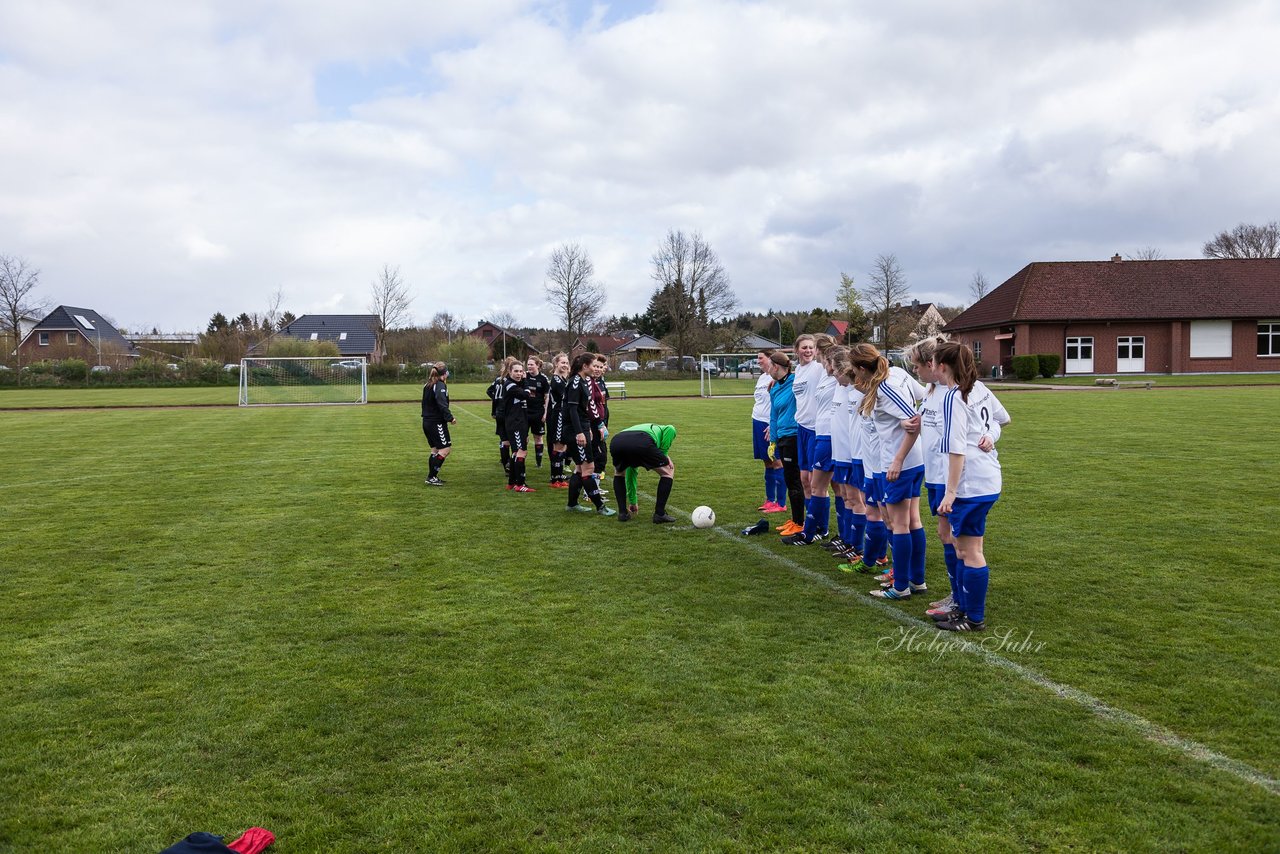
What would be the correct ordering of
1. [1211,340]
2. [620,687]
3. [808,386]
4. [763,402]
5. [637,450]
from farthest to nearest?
[1211,340] < [763,402] < [637,450] < [808,386] < [620,687]

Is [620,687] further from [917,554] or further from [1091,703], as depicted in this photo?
[917,554]

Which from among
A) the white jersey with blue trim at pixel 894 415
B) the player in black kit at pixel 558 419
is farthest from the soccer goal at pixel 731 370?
the white jersey with blue trim at pixel 894 415

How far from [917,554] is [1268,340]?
53458 millimetres

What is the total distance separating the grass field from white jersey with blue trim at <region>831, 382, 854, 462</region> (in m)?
1.00

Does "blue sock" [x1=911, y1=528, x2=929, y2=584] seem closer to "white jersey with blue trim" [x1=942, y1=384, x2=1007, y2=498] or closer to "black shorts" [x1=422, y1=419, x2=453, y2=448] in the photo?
"white jersey with blue trim" [x1=942, y1=384, x2=1007, y2=498]

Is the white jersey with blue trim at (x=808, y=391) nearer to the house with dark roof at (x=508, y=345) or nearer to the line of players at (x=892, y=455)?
the line of players at (x=892, y=455)

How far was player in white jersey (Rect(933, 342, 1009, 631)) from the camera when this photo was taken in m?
5.36

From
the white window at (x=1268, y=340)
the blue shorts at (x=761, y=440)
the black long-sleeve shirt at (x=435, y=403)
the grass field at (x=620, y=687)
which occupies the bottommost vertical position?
the grass field at (x=620, y=687)

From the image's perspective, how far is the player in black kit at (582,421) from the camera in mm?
9773

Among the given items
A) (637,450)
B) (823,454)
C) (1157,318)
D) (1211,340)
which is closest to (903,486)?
(823,454)

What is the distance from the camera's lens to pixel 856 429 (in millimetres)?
7027

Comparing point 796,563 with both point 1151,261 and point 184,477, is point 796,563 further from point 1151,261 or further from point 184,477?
point 1151,261

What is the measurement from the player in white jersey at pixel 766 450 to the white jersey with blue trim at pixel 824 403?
1213 mm

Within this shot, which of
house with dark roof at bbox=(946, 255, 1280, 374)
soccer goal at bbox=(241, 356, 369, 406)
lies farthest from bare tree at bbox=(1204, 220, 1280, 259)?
soccer goal at bbox=(241, 356, 369, 406)
